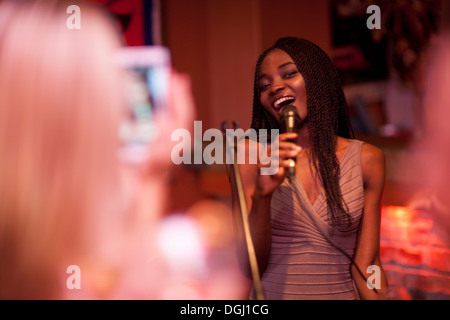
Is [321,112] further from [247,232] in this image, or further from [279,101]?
[247,232]

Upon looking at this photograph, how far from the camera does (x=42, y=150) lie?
173cm

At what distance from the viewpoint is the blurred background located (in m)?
3.36

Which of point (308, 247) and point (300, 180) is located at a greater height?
point (300, 180)

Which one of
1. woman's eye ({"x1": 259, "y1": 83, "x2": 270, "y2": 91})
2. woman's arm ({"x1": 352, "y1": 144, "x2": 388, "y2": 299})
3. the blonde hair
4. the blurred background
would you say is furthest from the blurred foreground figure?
woman's arm ({"x1": 352, "y1": 144, "x2": 388, "y2": 299})

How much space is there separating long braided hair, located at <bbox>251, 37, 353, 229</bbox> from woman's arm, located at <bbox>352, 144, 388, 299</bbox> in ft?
0.27

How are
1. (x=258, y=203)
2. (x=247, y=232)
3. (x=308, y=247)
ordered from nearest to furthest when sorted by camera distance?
(x=247, y=232), (x=258, y=203), (x=308, y=247)

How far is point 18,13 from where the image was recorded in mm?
2049

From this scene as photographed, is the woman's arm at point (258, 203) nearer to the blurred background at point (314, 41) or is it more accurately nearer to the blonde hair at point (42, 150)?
the blonde hair at point (42, 150)

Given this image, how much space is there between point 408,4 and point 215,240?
120 inches

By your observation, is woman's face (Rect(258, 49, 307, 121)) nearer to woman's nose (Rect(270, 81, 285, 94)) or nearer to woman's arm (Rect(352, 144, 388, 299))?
woman's nose (Rect(270, 81, 285, 94))

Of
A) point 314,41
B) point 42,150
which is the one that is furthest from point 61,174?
point 314,41

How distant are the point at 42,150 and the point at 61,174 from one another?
0.44ft

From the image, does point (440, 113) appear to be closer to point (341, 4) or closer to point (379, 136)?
point (379, 136)
